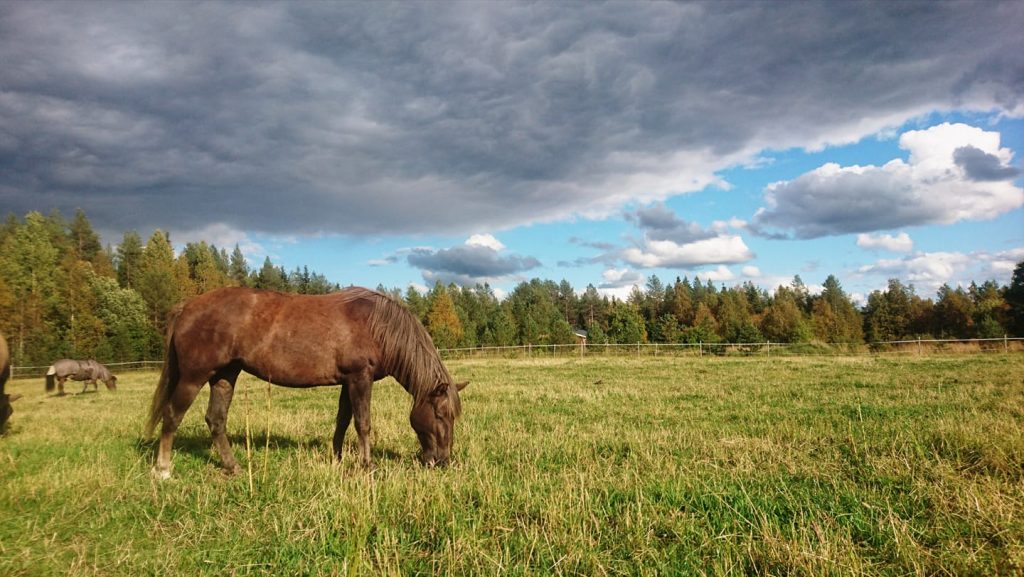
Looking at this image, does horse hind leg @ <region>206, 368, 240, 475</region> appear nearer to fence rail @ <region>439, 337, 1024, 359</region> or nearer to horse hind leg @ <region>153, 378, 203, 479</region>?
horse hind leg @ <region>153, 378, 203, 479</region>

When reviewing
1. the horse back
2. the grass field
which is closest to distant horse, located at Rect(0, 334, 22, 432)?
the grass field

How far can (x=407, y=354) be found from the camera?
6.22 metres

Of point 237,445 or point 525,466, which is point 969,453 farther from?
point 237,445

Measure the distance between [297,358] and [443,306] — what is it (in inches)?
2538

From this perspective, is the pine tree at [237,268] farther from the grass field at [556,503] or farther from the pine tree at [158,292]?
the grass field at [556,503]

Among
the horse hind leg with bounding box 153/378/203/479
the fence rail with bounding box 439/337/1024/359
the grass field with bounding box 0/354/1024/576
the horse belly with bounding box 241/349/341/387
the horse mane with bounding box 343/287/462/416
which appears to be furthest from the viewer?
the fence rail with bounding box 439/337/1024/359

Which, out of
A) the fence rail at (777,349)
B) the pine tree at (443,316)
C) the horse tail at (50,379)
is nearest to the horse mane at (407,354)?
the horse tail at (50,379)

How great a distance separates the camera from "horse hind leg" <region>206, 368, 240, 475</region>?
5891 millimetres

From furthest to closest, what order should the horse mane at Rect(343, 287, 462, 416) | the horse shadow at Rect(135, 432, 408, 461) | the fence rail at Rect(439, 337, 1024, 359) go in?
the fence rail at Rect(439, 337, 1024, 359)
the horse shadow at Rect(135, 432, 408, 461)
the horse mane at Rect(343, 287, 462, 416)

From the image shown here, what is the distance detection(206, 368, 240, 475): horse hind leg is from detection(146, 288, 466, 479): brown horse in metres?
0.01

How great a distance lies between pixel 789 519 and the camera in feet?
12.3

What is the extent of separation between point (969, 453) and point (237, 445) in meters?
8.84

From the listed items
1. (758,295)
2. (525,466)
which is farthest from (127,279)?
(758,295)

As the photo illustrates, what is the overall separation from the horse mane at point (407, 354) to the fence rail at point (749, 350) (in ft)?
103
